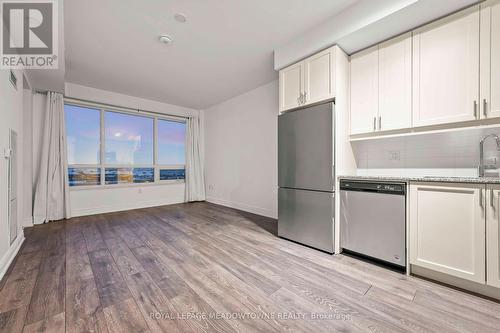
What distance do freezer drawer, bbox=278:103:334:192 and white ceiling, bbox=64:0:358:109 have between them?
1012mm

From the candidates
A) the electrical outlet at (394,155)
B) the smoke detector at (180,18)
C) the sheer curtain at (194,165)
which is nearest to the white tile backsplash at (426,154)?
the electrical outlet at (394,155)

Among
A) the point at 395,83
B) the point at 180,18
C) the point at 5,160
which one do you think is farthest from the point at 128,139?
the point at 395,83

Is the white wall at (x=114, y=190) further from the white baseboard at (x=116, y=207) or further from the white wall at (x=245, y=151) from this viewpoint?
the white wall at (x=245, y=151)

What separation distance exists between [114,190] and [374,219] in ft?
16.2

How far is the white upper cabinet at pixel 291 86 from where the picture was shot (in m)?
2.63

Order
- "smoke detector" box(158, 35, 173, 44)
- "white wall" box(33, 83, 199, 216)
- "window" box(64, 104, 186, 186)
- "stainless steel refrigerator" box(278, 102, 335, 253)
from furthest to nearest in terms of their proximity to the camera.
A: "window" box(64, 104, 186, 186) → "white wall" box(33, 83, 199, 216) → "smoke detector" box(158, 35, 173, 44) → "stainless steel refrigerator" box(278, 102, 335, 253)

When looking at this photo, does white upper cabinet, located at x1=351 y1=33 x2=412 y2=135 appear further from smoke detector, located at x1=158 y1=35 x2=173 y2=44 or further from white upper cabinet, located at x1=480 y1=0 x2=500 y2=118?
smoke detector, located at x1=158 y1=35 x2=173 y2=44

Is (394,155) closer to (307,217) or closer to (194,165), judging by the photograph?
(307,217)

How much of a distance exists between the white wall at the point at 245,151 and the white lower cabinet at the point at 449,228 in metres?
Answer: 2.28

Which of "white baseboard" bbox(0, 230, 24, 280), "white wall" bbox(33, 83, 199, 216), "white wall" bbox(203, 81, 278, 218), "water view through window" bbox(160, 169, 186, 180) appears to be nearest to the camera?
"white baseboard" bbox(0, 230, 24, 280)

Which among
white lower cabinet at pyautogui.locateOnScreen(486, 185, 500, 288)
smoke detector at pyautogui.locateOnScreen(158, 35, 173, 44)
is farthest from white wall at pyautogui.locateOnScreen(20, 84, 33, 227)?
white lower cabinet at pyautogui.locateOnScreen(486, 185, 500, 288)

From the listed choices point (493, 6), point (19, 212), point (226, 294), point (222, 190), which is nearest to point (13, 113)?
point (19, 212)

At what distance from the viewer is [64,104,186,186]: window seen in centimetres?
420

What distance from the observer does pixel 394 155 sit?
238 cm
